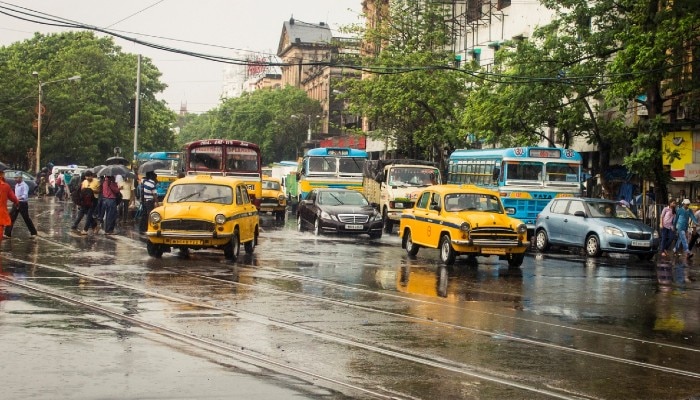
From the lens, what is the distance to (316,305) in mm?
15047

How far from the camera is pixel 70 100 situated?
274 feet

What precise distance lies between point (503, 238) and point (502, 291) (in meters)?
4.85

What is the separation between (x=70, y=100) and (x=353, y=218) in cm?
5516

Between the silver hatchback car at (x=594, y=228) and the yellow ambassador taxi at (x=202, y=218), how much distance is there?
965 cm

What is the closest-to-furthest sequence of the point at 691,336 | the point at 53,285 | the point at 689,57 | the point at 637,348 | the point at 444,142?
the point at 637,348
the point at 691,336
the point at 53,285
the point at 689,57
the point at 444,142

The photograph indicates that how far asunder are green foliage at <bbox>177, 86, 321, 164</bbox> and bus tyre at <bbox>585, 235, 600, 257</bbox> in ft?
234

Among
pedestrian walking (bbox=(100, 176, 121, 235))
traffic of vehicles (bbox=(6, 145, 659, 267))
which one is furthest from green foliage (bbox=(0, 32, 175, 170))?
pedestrian walking (bbox=(100, 176, 121, 235))

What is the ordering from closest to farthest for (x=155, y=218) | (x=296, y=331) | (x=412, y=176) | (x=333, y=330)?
(x=296, y=331)
(x=333, y=330)
(x=155, y=218)
(x=412, y=176)

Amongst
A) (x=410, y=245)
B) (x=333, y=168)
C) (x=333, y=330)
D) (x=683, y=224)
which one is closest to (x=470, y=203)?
(x=410, y=245)

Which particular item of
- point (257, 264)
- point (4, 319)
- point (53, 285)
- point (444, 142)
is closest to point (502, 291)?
point (257, 264)

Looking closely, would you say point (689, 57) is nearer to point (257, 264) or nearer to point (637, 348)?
point (257, 264)

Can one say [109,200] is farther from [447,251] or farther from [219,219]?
[447,251]

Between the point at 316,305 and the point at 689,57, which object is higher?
the point at 689,57

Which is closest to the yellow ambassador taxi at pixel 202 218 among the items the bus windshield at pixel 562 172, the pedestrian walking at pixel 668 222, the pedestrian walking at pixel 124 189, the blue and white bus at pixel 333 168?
the bus windshield at pixel 562 172
